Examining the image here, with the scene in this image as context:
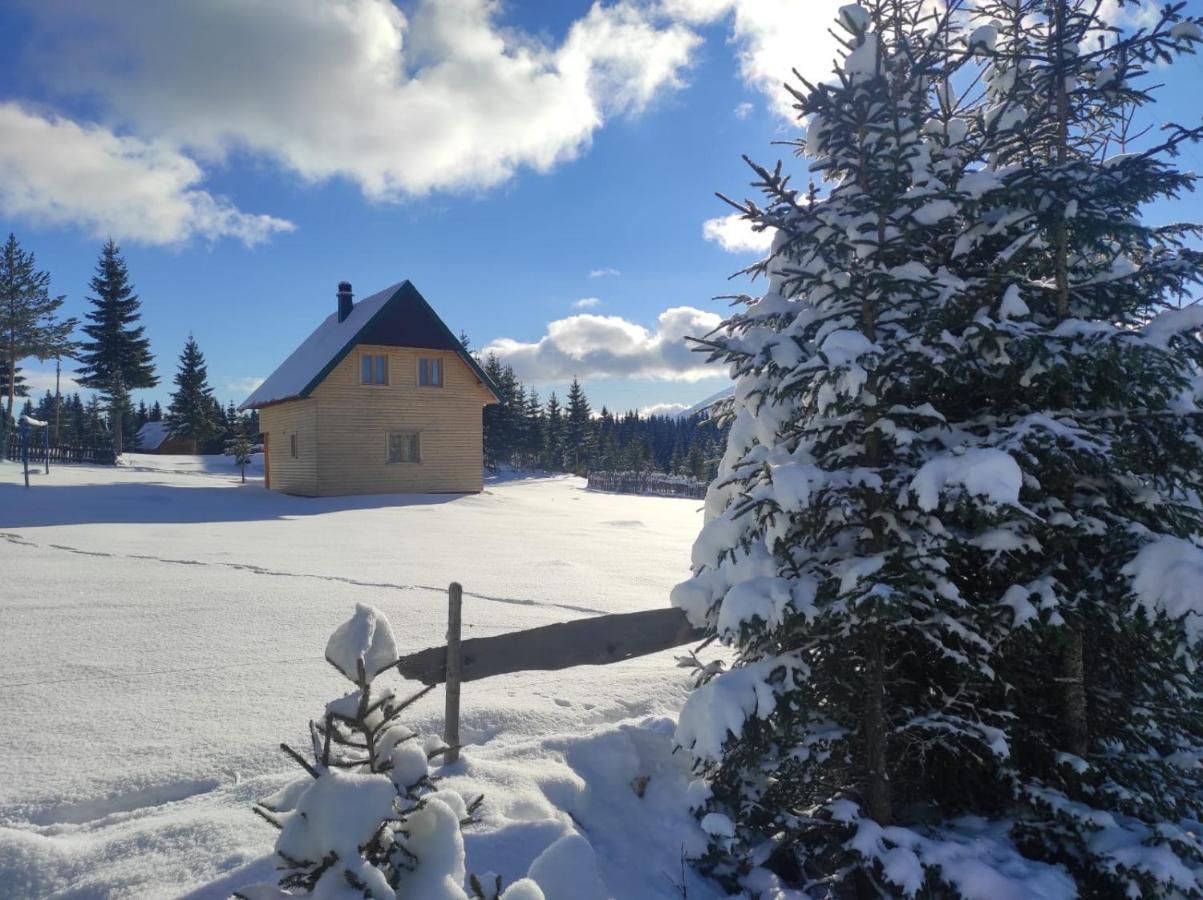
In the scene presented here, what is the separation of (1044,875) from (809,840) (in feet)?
4.15

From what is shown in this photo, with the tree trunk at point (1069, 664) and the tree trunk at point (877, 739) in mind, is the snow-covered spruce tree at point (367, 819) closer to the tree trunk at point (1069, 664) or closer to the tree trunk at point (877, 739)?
the tree trunk at point (877, 739)

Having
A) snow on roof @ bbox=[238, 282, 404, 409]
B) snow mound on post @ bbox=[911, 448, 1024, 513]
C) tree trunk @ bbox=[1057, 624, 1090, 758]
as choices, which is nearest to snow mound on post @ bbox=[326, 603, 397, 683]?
snow mound on post @ bbox=[911, 448, 1024, 513]

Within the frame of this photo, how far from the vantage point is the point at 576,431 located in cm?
6462

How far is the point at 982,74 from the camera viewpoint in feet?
18.0

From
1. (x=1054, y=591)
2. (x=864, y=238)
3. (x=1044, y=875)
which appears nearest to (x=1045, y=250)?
(x=864, y=238)

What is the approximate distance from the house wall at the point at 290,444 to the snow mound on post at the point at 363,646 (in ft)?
70.5

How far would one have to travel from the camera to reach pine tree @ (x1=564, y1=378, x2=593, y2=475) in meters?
64.4

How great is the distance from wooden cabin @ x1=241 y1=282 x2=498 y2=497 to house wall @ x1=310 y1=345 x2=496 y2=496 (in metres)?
0.03

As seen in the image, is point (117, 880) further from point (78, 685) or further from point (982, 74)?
point (982, 74)

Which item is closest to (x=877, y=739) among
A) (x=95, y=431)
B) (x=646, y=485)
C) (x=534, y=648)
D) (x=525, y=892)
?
(x=534, y=648)

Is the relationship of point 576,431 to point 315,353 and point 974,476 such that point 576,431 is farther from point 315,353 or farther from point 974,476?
point 974,476

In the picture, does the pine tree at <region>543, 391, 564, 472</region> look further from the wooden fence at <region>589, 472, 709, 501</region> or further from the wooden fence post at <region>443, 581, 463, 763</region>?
the wooden fence post at <region>443, 581, 463, 763</region>

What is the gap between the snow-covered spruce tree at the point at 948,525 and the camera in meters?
3.50

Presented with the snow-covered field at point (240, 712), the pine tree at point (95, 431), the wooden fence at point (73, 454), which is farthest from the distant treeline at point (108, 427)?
the snow-covered field at point (240, 712)
